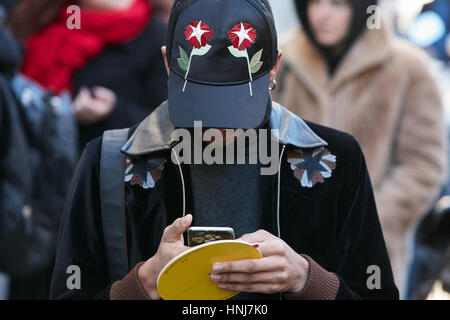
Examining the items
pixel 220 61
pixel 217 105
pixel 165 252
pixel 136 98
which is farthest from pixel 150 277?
pixel 136 98

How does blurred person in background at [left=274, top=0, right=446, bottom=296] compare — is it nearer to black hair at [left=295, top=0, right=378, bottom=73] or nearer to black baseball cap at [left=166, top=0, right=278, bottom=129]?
black hair at [left=295, top=0, right=378, bottom=73]

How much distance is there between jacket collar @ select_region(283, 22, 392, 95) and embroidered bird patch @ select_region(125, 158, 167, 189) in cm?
153

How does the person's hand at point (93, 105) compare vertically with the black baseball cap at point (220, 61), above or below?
below

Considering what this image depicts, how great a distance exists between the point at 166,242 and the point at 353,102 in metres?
1.80

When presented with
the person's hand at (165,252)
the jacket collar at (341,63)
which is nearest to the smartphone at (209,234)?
the person's hand at (165,252)

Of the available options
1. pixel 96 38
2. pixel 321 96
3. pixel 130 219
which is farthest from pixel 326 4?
pixel 130 219

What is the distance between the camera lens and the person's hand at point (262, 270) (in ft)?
5.50

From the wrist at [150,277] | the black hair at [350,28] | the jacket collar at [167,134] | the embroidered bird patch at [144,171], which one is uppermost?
the black hair at [350,28]

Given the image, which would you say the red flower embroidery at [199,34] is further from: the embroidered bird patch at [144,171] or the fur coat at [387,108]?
the fur coat at [387,108]

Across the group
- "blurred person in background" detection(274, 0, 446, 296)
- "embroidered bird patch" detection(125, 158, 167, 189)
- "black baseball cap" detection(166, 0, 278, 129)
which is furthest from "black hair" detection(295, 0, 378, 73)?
"embroidered bird patch" detection(125, 158, 167, 189)

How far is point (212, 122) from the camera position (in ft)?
5.94

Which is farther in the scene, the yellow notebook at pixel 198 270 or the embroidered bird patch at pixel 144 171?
the embroidered bird patch at pixel 144 171

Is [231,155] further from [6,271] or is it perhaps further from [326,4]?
[6,271]

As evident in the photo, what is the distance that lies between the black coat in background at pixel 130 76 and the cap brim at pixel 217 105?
0.95m
